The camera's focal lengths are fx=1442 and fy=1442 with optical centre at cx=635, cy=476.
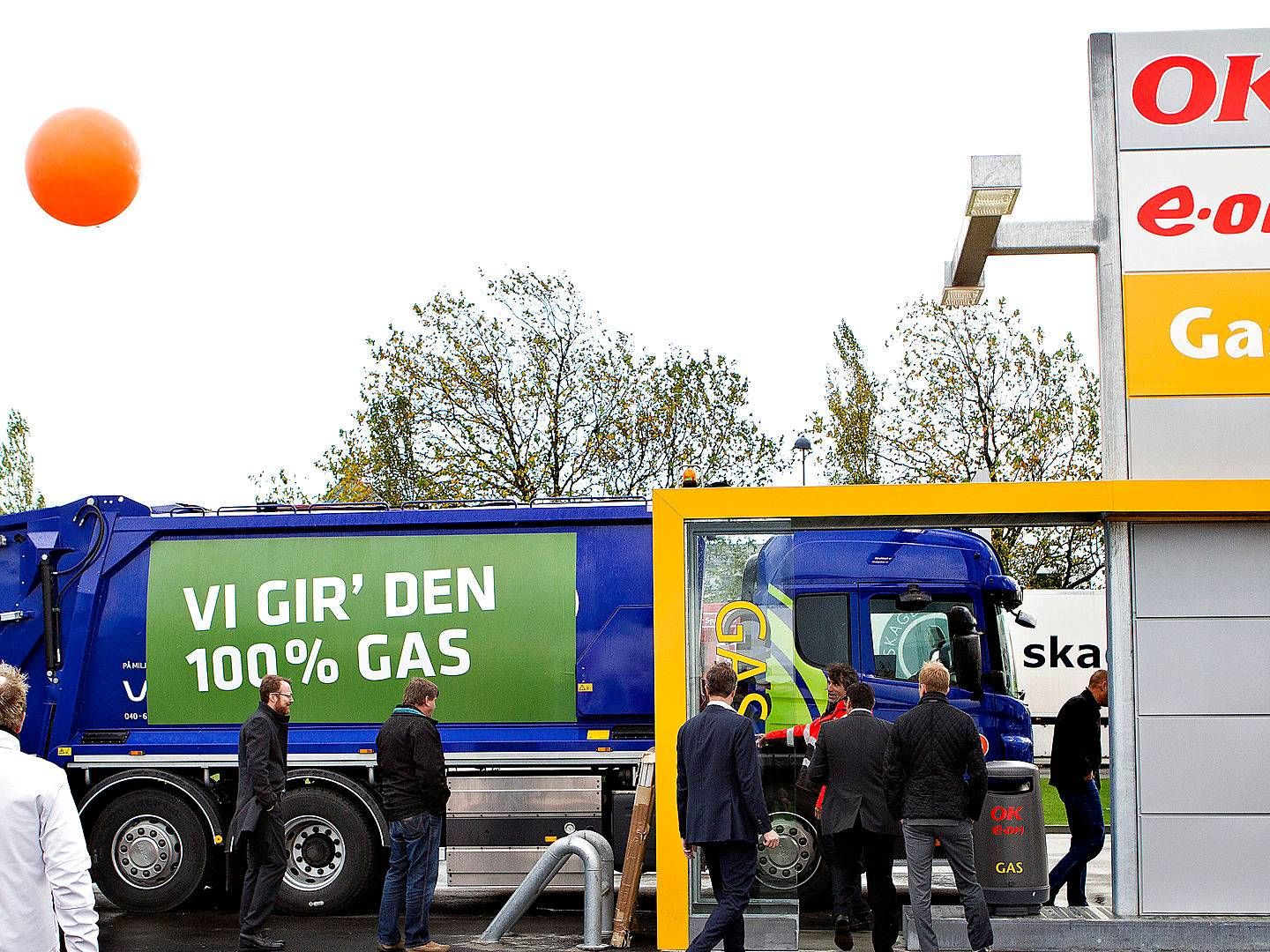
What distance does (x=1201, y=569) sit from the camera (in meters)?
9.24

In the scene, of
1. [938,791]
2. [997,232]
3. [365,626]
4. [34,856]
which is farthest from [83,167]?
[938,791]

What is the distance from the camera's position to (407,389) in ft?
91.9

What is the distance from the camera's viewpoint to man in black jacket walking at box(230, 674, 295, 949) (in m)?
9.38

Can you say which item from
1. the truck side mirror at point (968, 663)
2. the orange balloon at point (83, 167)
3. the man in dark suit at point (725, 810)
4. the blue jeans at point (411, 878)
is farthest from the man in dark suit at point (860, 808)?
the orange balloon at point (83, 167)

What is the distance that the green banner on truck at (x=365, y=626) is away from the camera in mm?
11461

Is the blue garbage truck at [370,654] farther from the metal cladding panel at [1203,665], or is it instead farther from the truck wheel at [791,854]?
the metal cladding panel at [1203,665]

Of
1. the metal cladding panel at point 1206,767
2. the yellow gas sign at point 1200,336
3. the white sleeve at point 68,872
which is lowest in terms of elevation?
the metal cladding panel at point 1206,767

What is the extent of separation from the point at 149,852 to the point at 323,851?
55.2 inches

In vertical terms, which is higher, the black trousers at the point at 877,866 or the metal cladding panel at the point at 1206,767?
the metal cladding panel at the point at 1206,767

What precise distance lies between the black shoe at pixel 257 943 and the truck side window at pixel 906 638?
484 centimetres

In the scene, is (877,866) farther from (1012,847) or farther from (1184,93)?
(1184,93)

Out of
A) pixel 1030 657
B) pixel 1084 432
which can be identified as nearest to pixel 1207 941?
pixel 1030 657

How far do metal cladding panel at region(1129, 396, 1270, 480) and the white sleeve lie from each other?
691 cm

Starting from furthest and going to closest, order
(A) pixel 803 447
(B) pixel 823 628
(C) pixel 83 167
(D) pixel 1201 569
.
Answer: (A) pixel 803 447, (B) pixel 823 628, (D) pixel 1201 569, (C) pixel 83 167
